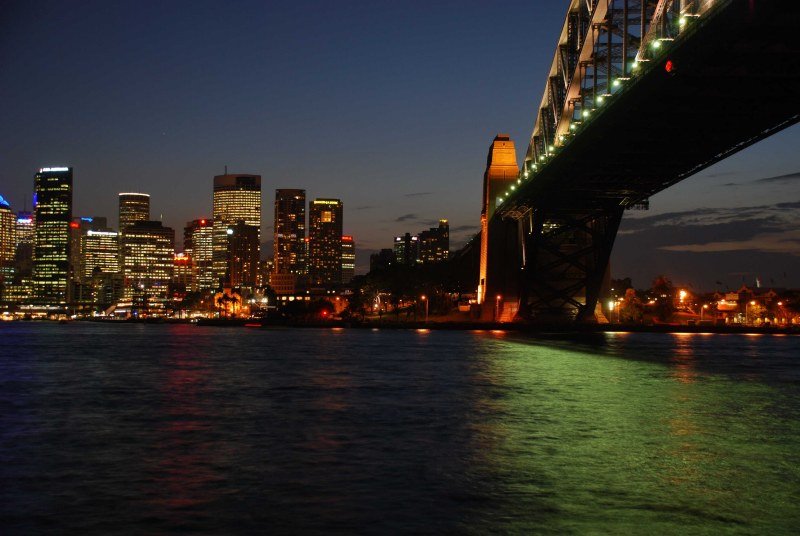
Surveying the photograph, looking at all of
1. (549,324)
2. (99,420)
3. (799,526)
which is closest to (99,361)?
(99,420)

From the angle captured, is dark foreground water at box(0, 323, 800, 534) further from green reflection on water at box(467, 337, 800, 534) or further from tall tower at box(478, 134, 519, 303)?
tall tower at box(478, 134, 519, 303)

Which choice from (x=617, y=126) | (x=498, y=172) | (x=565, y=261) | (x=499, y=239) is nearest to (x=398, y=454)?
(x=617, y=126)

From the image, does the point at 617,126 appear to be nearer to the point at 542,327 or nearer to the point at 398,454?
the point at 398,454

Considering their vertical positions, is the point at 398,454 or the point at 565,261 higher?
the point at 565,261

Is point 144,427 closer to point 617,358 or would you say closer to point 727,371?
point 727,371

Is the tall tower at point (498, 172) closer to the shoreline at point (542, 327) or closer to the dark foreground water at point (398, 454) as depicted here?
the shoreline at point (542, 327)

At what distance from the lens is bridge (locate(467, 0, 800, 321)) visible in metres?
29.9

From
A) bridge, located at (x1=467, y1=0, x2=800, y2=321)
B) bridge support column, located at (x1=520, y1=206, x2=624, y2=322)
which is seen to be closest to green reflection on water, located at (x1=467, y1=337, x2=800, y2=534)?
bridge, located at (x1=467, y1=0, x2=800, y2=321)

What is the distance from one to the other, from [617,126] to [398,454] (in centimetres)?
2925

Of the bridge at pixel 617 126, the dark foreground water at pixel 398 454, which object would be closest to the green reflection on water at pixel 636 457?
the dark foreground water at pixel 398 454

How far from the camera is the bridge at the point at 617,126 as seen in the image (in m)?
29.9

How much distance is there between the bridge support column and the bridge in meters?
0.14

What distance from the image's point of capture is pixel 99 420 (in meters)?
22.0

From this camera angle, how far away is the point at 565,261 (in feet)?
267
